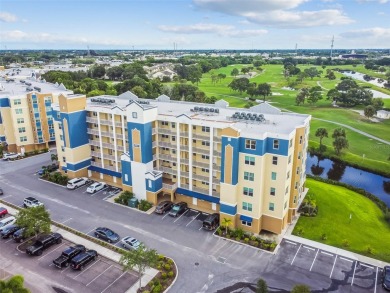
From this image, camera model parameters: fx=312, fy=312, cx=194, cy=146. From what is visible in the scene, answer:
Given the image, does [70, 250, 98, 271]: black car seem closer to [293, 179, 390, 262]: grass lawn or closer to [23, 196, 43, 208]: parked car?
[23, 196, 43, 208]: parked car

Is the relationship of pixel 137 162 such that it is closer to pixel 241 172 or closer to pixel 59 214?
pixel 59 214

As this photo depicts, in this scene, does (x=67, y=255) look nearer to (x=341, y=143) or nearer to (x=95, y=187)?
(x=95, y=187)

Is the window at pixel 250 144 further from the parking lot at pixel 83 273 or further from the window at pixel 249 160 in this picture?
the parking lot at pixel 83 273

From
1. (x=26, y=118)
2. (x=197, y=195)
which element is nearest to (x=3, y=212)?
(x=197, y=195)

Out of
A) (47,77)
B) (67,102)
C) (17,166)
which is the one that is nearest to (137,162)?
(67,102)

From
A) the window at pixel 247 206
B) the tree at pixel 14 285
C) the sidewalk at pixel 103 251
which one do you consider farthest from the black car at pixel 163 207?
the tree at pixel 14 285

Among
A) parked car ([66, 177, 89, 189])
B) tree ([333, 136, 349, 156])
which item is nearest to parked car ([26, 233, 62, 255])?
parked car ([66, 177, 89, 189])
